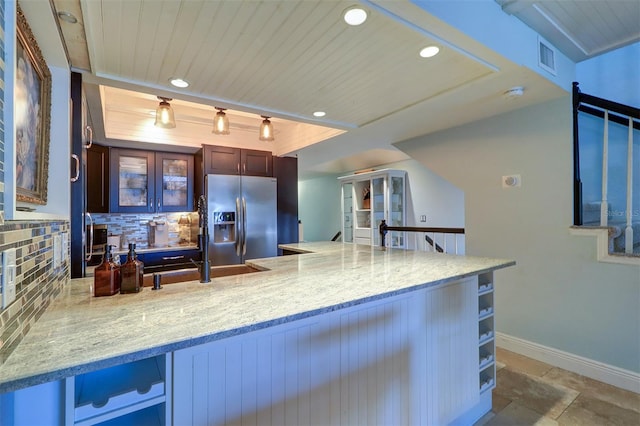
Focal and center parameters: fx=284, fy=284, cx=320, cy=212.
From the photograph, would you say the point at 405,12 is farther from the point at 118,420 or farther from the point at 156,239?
the point at 156,239

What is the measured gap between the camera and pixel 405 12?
48.0 inches

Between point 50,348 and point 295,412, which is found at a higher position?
point 50,348

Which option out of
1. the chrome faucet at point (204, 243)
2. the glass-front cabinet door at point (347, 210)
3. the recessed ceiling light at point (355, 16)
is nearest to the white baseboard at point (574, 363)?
the chrome faucet at point (204, 243)

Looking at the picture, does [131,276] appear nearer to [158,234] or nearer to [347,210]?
[158,234]

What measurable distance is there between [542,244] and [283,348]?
239cm

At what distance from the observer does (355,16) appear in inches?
49.7

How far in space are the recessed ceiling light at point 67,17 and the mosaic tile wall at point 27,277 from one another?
898 millimetres

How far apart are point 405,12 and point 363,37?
0.83ft

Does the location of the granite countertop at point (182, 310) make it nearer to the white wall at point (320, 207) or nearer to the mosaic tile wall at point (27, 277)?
the mosaic tile wall at point (27, 277)

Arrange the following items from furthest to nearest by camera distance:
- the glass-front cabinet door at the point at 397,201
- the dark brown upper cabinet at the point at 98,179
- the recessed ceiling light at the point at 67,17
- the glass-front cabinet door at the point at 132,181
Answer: the glass-front cabinet door at the point at 397,201, the glass-front cabinet door at the point at 132,181, the dark brown upper cabinet at the point at 98,179, the recessed ceiling light at the point at 67,17

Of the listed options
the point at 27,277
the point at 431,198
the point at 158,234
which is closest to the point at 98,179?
the point at 158,234

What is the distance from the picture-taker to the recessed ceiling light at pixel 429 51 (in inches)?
59.1

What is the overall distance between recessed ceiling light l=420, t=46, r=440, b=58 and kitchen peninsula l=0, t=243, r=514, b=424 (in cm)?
119

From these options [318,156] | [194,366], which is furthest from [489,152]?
[194,366]
